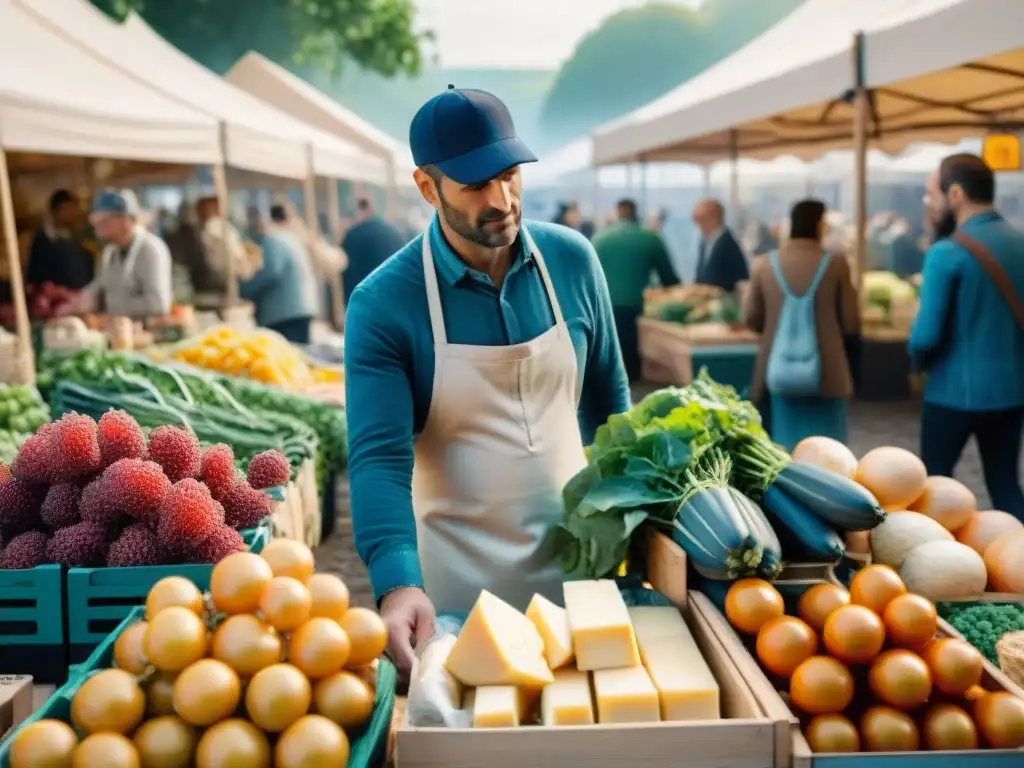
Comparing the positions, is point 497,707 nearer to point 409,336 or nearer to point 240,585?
point 240,585

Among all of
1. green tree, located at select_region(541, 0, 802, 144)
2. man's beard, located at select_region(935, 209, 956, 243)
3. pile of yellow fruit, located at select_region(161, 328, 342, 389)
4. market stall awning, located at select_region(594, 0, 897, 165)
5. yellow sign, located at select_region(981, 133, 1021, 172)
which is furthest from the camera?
green tree, located at select_region(541, 0, 802, 144)

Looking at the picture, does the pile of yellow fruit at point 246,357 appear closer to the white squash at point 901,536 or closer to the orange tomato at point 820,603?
the white squash at point 901,536

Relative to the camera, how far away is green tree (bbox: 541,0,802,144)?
12206 centimetres

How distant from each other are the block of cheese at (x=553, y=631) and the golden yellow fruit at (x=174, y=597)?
593 mm

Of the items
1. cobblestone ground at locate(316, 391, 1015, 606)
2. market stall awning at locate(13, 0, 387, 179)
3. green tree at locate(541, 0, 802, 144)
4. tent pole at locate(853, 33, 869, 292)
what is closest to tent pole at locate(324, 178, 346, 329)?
market stall awning at locate(13, 0, 387, 179)

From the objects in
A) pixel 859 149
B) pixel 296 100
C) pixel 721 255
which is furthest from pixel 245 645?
pixel 296 100

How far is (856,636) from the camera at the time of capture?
6.56ft

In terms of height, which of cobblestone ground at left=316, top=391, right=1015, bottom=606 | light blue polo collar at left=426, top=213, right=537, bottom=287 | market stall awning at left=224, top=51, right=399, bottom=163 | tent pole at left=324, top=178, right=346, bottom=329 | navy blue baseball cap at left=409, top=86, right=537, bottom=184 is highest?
market stall awning at left=224, top=51, right=399, bottom=163

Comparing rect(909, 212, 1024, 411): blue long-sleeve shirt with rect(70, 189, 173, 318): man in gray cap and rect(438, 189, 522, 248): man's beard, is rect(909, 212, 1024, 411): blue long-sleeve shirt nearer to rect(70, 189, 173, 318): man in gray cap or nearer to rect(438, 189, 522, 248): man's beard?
rect(438, 189, 522, 248): man's beard

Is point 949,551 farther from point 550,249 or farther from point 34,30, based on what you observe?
point 34,30

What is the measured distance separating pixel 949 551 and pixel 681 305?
358 inches

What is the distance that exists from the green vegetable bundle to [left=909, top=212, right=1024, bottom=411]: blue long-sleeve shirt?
98.1 inches

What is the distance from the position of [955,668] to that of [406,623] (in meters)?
0.99

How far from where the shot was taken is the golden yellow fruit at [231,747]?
1.64 m
